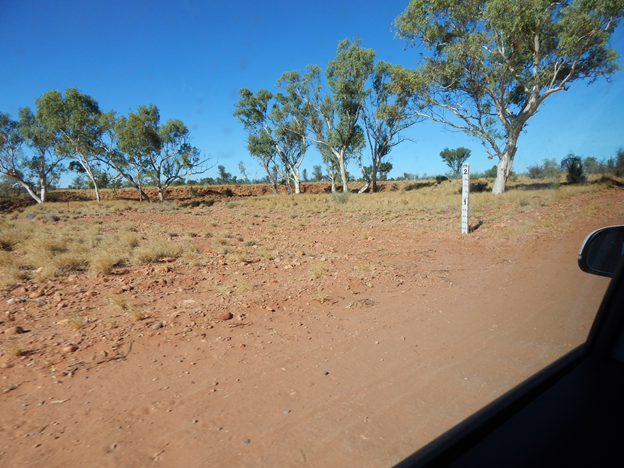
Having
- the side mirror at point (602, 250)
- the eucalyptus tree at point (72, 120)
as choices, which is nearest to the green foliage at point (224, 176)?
the eucalyptus tree at point (72, 120)

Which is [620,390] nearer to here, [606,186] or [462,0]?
[606,186]

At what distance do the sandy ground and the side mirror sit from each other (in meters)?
0.94

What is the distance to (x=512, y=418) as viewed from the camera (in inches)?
77.4

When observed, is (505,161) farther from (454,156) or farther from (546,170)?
(454,156)

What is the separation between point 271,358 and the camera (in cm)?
369

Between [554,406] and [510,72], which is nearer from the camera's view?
[554,406]

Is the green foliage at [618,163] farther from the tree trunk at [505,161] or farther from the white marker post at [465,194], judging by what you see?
the tree trunk at [505,161]

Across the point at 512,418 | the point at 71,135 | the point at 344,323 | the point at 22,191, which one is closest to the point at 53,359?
the point at 344,323

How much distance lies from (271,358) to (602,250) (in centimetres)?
324

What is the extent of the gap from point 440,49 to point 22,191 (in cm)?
5737

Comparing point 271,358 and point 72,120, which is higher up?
point 72,120

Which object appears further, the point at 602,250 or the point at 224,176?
the point at 224,176

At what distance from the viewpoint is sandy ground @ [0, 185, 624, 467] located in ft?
7.82

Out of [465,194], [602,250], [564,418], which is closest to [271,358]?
[564,418]
